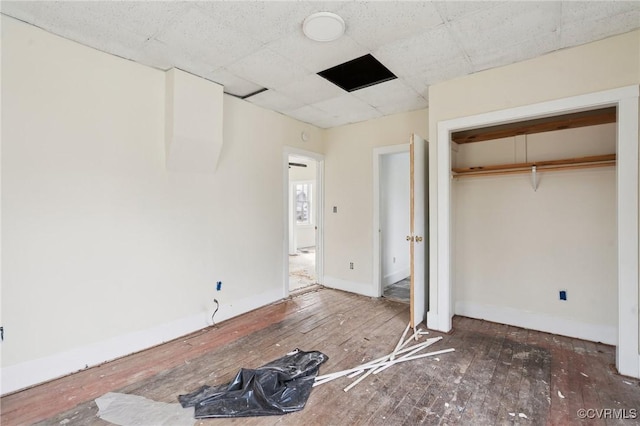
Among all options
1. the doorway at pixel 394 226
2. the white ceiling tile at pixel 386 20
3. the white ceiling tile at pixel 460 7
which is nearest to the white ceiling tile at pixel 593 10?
the white ceiling tile at pixel 460 7

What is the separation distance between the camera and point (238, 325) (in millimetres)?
3305

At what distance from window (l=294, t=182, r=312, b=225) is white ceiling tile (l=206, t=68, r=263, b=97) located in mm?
6166

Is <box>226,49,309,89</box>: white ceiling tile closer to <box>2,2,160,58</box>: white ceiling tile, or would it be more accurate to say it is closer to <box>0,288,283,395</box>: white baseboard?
<box>2,2,160,58</box>: white ceiling tile

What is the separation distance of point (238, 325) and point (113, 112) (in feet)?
7.97

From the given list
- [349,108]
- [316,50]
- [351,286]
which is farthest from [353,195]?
[316,50]

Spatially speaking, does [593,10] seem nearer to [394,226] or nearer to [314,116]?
[314,116]

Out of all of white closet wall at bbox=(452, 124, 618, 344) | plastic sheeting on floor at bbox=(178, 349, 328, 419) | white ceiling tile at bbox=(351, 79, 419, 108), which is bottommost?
plastic sheeting on floor at bbox=(178, 349, 328, 419)

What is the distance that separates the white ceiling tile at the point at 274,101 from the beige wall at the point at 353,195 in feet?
3.69

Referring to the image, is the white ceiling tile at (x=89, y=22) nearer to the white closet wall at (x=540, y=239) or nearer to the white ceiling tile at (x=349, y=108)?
the white ceiling tile at (x=349, y=108)

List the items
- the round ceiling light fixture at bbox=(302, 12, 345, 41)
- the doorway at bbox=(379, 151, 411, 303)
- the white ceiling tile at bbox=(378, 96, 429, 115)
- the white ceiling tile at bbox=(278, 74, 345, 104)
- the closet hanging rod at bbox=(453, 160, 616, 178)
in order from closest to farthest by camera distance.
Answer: the round ceiling light fixture at bbox=(302, 12, 345, 41), the closet hanging rod at bbox=(453, 160, 616, 178), the white ceiling tile at bbox=(278, 74, 345, 104), the white ceiling tile at bbox=(378, 96, 429, 115), the doorway at bbox=(379, 151, 411, 303)

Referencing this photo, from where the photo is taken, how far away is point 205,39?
234 cm

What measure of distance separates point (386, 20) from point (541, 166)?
7.07 feet

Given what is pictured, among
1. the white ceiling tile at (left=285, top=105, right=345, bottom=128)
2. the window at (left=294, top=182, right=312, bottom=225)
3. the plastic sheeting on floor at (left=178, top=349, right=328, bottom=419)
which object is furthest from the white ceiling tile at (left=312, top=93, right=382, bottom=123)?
the window at (left=294, top=182, right=312, bottom=225)

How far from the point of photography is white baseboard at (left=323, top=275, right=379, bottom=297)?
4375 mm
